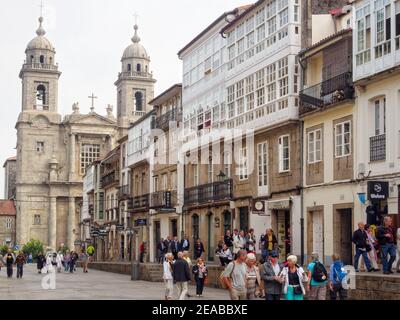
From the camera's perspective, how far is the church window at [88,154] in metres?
117

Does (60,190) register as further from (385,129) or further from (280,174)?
(385,129)

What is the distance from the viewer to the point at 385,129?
92.7 ft

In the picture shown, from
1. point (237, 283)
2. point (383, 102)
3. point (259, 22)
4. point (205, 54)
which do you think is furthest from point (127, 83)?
point (237, 283)

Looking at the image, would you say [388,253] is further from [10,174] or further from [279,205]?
[10,174]

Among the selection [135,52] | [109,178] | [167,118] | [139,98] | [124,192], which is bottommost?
[124,192]

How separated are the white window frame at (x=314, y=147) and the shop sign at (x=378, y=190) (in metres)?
5.39

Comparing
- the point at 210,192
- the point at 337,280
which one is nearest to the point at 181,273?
the point at 337,280

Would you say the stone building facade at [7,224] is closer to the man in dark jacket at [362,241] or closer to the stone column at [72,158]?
the stone column at [72,158]

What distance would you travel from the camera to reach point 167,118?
5175 cm

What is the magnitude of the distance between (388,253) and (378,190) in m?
4.51

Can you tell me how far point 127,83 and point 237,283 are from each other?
102237 mm

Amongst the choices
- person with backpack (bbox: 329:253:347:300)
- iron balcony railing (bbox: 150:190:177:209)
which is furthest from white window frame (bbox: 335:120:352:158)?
iron balcony railing (bbox: 150:190:177:209)

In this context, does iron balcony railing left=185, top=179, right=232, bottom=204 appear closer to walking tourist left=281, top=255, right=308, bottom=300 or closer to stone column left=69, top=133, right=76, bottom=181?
walking tourist left=281, top=255, right=308, bottom=300
